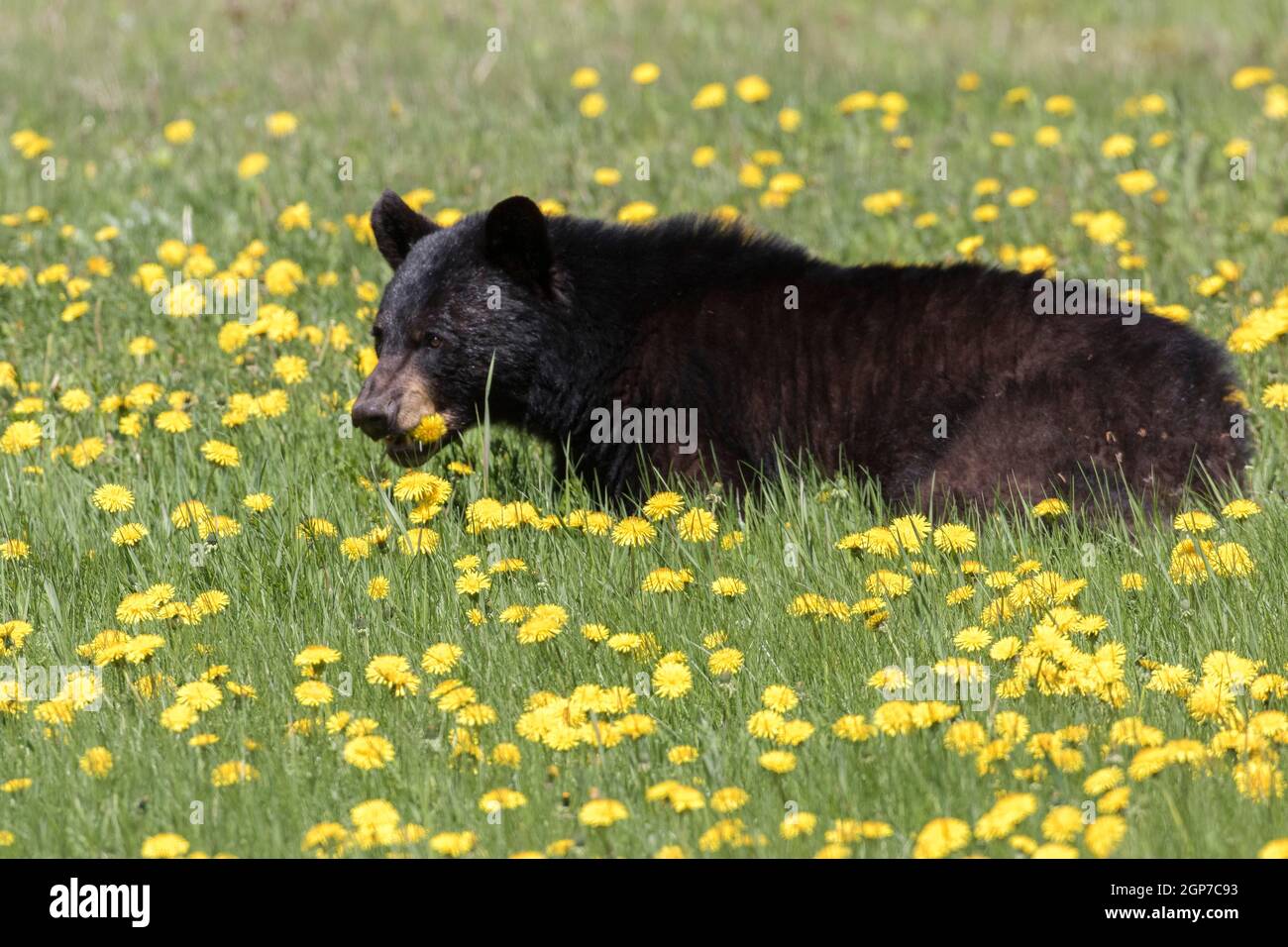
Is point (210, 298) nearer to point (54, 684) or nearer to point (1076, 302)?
point (54, 684)

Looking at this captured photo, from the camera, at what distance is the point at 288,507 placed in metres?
5.26

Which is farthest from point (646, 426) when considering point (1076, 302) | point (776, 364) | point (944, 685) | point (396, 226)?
point (944, 685)

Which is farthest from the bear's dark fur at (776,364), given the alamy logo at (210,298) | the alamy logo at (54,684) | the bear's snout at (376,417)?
the alamy logo at (54,684)

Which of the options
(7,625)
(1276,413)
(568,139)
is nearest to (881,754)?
(7,625)

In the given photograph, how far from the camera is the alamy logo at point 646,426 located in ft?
18.7

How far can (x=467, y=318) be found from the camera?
19.2ft

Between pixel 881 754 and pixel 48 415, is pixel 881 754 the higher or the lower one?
the lower one

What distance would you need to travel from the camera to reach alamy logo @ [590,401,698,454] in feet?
18.7

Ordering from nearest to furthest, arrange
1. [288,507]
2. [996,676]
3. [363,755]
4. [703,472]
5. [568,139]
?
[363,755] < [996,676] < [288,507] < [703,472] < [568,139]

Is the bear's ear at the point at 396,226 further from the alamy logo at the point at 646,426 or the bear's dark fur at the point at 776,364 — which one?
the alamy logo at the point at 646,426
